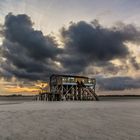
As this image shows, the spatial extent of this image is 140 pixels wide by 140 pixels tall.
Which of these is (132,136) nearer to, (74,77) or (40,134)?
(40,134)

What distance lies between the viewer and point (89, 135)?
62.0 feet

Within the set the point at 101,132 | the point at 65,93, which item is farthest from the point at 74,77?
the point at 101,132

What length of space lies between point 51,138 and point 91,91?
79.5 meters

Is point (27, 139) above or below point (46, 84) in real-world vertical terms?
below

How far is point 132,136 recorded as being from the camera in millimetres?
18547

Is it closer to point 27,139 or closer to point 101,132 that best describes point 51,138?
point 27,139

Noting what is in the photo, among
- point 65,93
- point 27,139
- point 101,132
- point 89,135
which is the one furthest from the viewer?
point 65,93

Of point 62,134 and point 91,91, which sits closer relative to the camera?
point 62,134

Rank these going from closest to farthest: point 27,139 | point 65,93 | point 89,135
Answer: point 27,139, point 89,135, point 65,93

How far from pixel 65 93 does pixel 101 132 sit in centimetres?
7431

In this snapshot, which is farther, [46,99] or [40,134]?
[46,99]

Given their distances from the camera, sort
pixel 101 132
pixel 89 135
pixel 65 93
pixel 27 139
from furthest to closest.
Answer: pixel 65 93 → pixel 101 132 → pixel 89 135 → pixel 27 139

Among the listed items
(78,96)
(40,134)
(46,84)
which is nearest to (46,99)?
(46,84)

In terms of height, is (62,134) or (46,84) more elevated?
(46,84)
